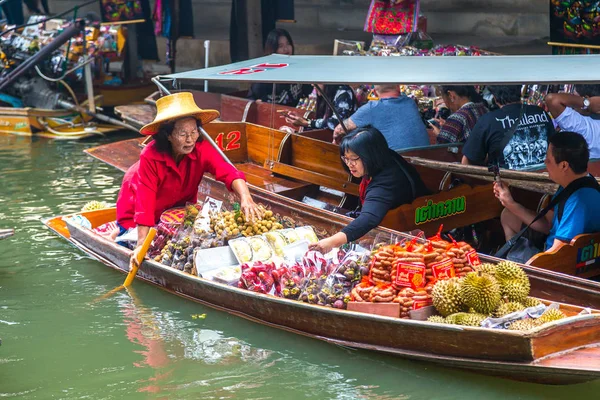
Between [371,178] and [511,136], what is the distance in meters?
0.94

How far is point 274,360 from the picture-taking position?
4586mm

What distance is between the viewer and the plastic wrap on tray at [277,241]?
16.4ft

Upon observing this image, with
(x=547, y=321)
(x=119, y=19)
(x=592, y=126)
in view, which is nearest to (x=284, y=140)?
(x=592, y=126)

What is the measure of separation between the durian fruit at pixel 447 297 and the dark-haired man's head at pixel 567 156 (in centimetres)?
92

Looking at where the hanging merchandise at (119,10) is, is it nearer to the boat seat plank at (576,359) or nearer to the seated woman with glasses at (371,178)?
the seated woman with glasses at (371,178)

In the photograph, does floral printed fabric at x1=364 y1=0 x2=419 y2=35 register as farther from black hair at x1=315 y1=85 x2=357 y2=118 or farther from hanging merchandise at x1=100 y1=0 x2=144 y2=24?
hanging merchandise at x1=100 y1=0 x2=144 y2=24

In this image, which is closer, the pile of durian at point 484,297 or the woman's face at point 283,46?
the pile of durian at point 484,297

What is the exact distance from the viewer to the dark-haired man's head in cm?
452

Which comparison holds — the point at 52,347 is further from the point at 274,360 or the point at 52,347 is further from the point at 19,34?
the point at 19,34

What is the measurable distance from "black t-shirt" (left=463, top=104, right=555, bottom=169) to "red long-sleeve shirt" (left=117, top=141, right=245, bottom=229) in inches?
58.0

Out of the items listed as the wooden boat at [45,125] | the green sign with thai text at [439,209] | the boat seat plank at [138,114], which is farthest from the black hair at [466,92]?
the wooden boat at [45,125]

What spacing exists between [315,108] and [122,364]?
145 inches

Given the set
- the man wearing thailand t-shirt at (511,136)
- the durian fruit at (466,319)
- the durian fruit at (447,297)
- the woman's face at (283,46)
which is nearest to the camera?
the durian fruit at (466,319)

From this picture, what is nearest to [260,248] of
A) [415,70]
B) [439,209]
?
[439,209]
